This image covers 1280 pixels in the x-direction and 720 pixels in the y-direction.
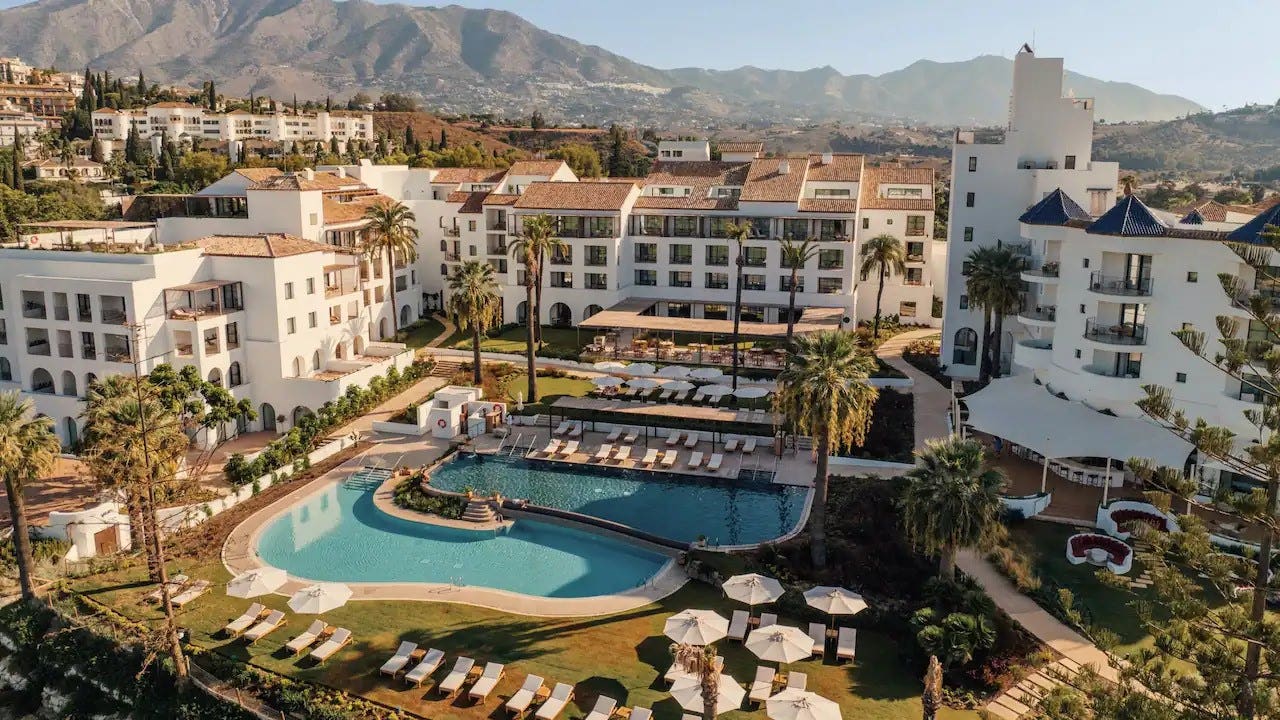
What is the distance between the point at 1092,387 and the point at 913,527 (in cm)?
1589

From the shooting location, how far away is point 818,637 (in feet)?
78.5

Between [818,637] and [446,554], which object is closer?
[818,637]

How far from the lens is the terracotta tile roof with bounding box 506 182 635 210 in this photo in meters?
61.5

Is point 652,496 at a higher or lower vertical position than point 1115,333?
lower

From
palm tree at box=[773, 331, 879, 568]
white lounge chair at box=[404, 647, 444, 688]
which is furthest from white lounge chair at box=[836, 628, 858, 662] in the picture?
white lounge chair at box=[404, 647, 444, 688]

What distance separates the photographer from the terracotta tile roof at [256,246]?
4434 centimetres

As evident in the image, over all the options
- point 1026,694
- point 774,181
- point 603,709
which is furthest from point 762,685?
point 774,181

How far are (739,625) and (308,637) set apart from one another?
12.1m

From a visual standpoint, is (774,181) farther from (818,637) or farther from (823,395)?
(818,637)

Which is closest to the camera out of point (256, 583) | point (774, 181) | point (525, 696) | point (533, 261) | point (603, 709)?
point (603, 709)

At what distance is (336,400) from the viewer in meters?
43.3

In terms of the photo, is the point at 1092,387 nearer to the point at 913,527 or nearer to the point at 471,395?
the point at 913,527

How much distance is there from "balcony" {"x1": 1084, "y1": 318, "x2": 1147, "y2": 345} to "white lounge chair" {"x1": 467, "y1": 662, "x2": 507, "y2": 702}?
89.7 ft

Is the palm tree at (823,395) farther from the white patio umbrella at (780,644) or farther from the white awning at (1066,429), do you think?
the white awning at (1066,429)
